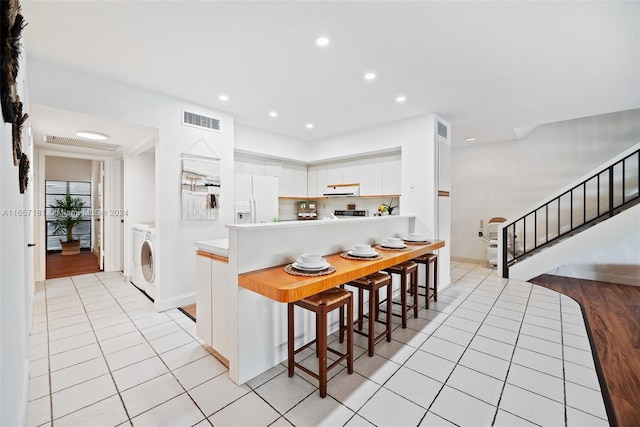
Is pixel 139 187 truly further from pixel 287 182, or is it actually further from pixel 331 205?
pixel 331 205

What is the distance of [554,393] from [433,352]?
33.2 inches

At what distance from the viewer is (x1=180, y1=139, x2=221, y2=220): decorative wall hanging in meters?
3.66

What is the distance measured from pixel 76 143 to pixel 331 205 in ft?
15.3

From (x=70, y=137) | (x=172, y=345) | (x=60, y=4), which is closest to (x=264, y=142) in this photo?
(x=70, y=137)

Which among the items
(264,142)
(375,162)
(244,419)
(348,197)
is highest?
(264,142)

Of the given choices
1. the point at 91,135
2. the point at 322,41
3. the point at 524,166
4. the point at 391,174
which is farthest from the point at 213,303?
the point at 524,166

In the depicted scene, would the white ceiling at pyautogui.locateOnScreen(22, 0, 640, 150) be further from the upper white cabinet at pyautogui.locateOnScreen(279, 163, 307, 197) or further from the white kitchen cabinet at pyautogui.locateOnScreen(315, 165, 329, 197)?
the white kitchen cabinet at pyautogui.locateOnScreen(315, 165, 329, 197)

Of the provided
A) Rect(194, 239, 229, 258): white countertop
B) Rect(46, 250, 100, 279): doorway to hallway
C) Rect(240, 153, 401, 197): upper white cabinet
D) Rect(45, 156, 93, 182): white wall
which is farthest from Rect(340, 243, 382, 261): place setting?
Rect(45, 156, 93, 182): white wall

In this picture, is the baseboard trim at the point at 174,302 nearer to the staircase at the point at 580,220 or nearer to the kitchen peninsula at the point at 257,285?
the kitchen peninsula at the point at 257,285

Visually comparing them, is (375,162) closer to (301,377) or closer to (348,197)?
(348,197)

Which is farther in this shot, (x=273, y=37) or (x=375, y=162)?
(x=375, y=162)

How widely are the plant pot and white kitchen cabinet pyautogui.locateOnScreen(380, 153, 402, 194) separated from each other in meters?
8.02

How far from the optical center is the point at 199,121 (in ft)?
12.5

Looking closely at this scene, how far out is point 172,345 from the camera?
8.63ft
